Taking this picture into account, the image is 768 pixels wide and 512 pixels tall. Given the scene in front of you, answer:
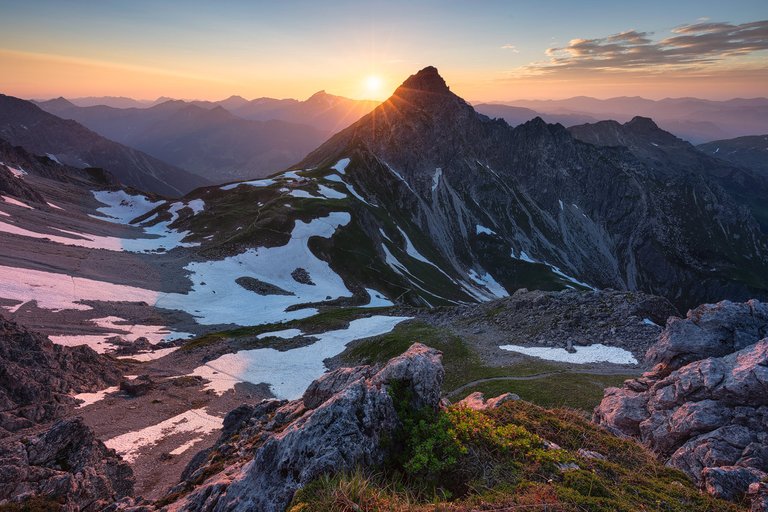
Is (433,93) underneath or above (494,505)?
above

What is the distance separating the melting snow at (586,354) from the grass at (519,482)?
23.2 m

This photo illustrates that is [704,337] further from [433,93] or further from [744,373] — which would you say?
[433,93]

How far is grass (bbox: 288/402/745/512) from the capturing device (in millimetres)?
8266

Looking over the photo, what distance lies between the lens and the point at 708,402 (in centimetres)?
1628

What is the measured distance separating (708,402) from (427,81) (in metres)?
204

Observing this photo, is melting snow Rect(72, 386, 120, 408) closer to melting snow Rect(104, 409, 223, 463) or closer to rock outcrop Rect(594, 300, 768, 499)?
melting snow Rect(104, 409, 223, 463)

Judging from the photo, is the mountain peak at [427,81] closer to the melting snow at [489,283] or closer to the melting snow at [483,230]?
the melting snow at [483,230]

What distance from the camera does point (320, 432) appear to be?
10.5 meters

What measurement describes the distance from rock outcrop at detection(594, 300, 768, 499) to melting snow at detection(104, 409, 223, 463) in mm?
30267

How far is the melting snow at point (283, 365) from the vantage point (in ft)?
140

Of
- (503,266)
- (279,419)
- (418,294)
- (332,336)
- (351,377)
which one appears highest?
(351,377)

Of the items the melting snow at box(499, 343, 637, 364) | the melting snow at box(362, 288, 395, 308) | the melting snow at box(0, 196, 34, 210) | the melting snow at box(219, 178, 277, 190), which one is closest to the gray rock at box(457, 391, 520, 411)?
the melting snow at box(499, 343, 637, 364)

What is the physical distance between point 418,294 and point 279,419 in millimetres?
78771

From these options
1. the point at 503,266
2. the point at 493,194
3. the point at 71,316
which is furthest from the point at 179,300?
the point at 493,194
